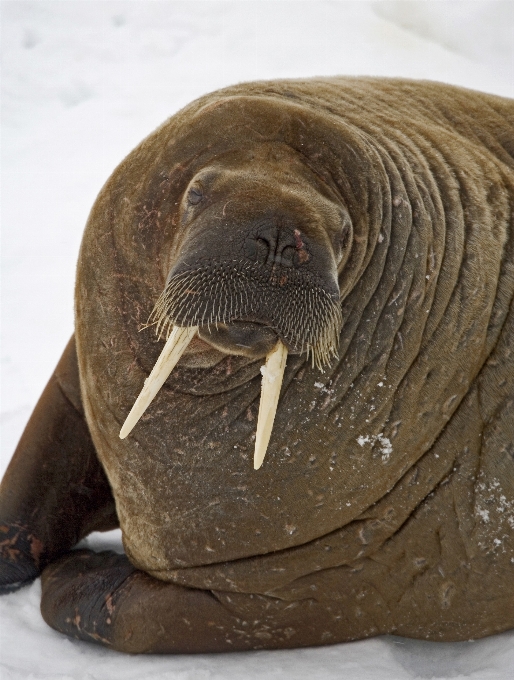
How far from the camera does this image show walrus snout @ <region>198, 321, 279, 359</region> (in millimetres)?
4004

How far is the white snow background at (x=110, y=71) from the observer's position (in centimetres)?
805

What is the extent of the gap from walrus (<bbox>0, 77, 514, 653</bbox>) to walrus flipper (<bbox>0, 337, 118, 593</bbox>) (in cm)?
53

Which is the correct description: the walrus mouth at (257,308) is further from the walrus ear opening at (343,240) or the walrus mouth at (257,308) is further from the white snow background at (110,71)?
the white snow background at (110,71)

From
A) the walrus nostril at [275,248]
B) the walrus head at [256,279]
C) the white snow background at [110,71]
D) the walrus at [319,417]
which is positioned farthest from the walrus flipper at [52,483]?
the walrus nostril at [275,248]

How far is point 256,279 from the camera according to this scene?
3916mm

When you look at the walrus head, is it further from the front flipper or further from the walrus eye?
the front flipper

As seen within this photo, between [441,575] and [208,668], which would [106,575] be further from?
[441,575]

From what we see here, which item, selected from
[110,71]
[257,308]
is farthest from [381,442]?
[110,71]

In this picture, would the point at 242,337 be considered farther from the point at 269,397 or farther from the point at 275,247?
the point at 275,247

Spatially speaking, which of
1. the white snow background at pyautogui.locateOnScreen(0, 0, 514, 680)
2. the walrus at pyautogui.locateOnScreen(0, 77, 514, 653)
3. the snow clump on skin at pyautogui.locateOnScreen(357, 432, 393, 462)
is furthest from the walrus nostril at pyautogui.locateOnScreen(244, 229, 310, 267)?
the white snow background at pyautogui.locateOnScreen(0, 0, 514, 680)

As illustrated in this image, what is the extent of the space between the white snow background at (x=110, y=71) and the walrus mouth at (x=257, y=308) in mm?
2600

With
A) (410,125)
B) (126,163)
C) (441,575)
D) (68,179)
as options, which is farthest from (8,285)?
(441,575)

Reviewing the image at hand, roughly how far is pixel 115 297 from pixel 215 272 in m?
0.99

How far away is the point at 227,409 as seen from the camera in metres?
4.59
